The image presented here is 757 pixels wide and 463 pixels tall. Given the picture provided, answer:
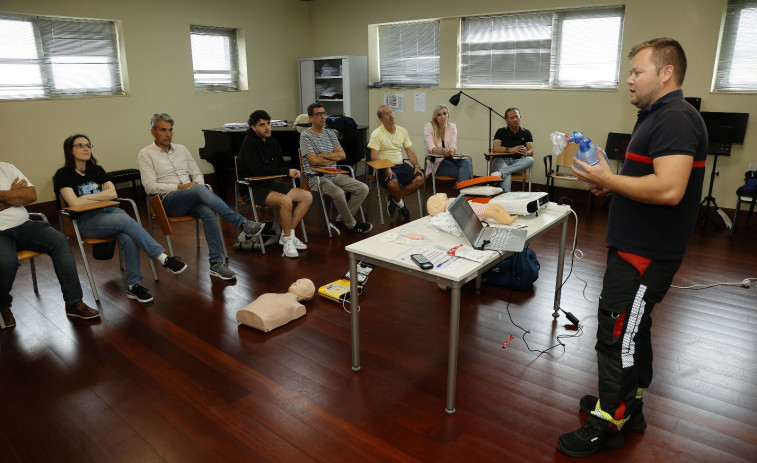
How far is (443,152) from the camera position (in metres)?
5.85

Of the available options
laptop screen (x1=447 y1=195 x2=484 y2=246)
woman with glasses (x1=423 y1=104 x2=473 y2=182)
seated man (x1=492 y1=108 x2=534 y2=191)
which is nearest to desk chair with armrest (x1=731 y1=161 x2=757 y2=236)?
seated man (x1=492 y1=108 x2=534 y2=191)

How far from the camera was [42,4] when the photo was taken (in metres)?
5.69

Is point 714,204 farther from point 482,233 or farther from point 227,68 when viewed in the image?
point 227,68

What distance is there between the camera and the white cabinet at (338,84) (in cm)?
798

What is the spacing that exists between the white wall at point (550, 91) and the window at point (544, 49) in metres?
0.17

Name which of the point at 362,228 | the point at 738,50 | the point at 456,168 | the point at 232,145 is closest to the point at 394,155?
the point at 456,168

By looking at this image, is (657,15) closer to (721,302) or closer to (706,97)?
(706,97)

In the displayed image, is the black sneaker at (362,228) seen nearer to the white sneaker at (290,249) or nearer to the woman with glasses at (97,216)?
the white sneaker at (290,249)

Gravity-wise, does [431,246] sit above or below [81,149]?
below

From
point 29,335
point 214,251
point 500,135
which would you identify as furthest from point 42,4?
point 500,135

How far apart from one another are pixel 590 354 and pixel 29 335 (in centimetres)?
326

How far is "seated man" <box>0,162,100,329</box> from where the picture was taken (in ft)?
10.5

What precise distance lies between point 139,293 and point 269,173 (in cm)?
154

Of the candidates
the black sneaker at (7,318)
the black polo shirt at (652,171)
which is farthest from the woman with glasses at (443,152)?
the black sneaker at (7,318)
